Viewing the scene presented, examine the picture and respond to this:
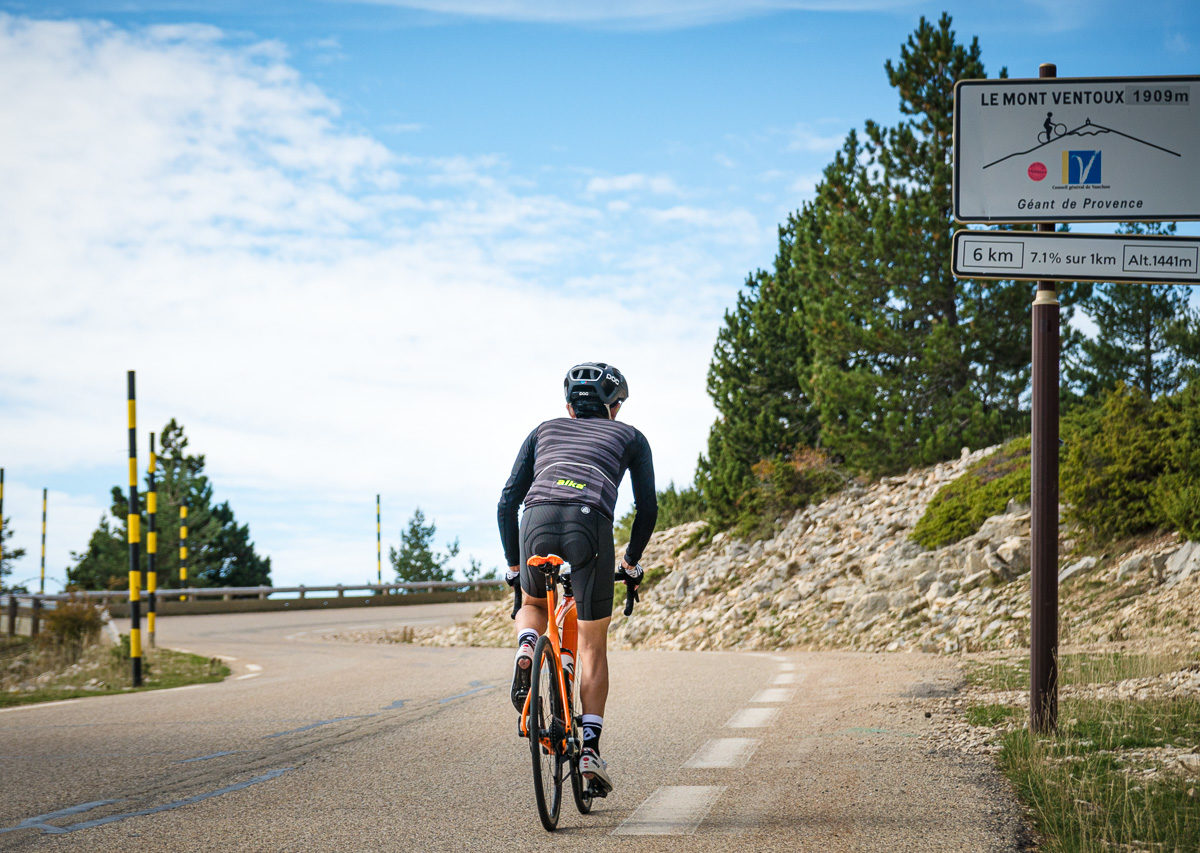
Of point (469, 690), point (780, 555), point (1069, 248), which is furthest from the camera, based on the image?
point (780, 555)

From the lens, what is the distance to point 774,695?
993 centimetres

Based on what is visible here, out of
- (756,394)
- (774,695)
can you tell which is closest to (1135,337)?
(756,394)

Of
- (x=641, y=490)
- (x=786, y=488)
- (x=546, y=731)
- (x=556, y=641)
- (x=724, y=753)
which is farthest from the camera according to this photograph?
(x=786, y=488)

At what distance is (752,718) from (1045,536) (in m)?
2.67

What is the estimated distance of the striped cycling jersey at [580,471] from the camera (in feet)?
16.5

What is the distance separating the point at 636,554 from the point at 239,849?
7.01ft

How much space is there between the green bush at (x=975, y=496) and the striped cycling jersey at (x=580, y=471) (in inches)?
572

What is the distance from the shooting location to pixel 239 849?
4621 mm

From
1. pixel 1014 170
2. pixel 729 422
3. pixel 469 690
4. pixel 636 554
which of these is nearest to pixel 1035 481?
pixel 1014 170

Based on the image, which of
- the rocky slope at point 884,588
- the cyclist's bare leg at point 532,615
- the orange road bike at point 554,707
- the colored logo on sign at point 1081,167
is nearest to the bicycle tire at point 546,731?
the orange road bike at point 554,707

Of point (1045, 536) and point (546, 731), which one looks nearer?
point (546, 731)

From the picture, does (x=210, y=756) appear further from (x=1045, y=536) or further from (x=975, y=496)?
(x=975, y=496)

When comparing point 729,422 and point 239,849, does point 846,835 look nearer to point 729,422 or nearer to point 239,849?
point 239,849

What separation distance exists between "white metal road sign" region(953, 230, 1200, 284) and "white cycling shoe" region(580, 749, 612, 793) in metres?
3.86
